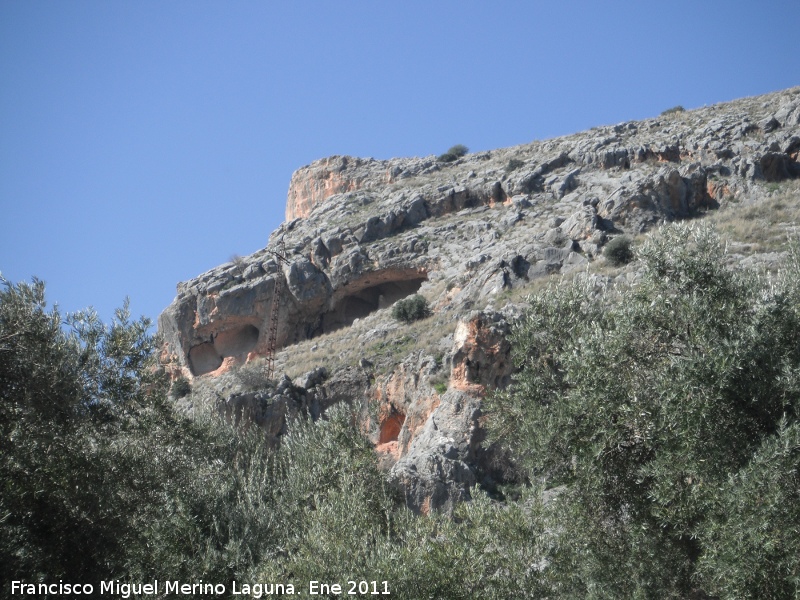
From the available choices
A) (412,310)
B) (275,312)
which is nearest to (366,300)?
(275,312)

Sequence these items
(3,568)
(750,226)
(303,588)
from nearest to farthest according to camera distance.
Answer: (3,568) < (303,588) < (750,226)

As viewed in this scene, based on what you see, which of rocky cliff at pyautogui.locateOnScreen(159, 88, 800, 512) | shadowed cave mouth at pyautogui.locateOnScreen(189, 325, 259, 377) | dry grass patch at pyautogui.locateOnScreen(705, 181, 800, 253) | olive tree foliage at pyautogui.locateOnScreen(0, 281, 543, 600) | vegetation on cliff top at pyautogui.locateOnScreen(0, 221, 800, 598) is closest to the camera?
vegetation on cliff top at pyautogui.locateOnScreen(0, 221, 800, 598)

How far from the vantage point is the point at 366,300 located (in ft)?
160

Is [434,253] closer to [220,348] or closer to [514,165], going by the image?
[514,165]

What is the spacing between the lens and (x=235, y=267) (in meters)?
49.1

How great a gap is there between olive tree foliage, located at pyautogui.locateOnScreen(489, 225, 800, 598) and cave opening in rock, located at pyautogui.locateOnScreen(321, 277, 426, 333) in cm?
3281

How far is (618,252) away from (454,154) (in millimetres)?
35047

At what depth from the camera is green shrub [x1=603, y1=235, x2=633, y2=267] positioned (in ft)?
111

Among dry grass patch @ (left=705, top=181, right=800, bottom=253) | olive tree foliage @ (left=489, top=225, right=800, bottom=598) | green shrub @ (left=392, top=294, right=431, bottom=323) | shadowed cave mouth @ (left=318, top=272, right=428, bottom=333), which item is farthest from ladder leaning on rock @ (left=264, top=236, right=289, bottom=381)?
olive tree foliage @ (left=489, top=225, right=800, bottom=598)

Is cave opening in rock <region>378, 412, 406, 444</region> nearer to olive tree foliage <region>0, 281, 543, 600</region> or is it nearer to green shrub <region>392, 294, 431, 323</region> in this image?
olive tree foliage <region>0, 281, 543, 600</region>

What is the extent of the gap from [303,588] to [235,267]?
38.0m

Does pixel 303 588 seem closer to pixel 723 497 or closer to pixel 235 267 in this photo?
pixel 723 497

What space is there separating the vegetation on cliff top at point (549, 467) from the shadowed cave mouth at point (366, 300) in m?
30.9

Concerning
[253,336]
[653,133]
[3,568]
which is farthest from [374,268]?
[3,568]
